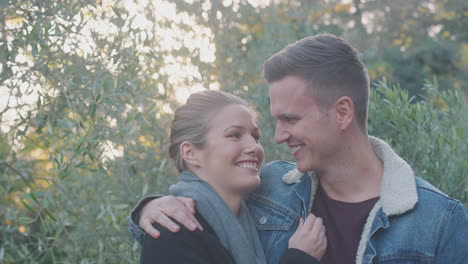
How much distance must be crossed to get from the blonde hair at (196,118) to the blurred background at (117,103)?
1.59 feet

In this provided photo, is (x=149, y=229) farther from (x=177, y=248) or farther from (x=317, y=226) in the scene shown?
(x=317, y=226)

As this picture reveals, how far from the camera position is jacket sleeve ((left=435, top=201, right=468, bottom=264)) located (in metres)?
2.41

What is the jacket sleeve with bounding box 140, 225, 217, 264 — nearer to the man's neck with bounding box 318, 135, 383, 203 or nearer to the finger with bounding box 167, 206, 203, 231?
the finger with bounding box 167, 206, 203, 231

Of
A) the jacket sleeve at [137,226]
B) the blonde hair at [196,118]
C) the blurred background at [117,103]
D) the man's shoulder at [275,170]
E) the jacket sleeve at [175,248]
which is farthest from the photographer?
the blurred background at [117,103]

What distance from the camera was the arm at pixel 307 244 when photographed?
8.27 feet

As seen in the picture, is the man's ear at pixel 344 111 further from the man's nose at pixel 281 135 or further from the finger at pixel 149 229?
the finger at pixel 149 229

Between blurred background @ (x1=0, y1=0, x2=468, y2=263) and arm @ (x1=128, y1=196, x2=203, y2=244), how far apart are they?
0.50 metres

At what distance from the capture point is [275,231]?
2939 millimetres

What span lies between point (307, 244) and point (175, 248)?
0.65 metres

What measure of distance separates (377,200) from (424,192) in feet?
0.78

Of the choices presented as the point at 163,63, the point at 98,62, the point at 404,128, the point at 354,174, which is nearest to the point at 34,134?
the point at 98,62

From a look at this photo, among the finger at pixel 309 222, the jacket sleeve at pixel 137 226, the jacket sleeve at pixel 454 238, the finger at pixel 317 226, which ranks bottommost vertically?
the jacket sleeve at pixel 454 238

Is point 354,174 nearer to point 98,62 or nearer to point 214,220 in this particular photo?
point 214,220

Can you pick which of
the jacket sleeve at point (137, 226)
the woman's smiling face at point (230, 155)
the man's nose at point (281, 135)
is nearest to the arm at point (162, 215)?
the jacket sleeve at point (137, 226)
